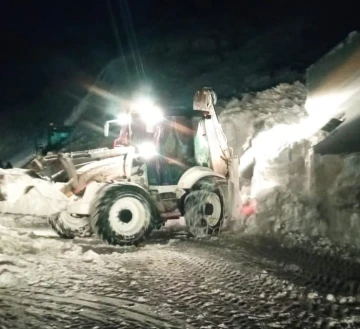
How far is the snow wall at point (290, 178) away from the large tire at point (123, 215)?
246 cm

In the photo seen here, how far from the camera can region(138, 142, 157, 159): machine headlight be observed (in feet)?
35.4

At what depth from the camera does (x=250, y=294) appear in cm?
655

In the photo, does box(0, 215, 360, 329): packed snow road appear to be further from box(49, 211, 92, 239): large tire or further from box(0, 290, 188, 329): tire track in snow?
box(49, 211, 92, 239): large tire

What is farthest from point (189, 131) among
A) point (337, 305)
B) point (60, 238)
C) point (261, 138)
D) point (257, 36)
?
point (257, 36)

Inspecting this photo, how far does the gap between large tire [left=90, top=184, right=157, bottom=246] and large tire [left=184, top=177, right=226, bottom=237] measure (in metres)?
1.18

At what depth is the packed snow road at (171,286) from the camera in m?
5.57

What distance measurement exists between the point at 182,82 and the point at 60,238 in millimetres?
18125

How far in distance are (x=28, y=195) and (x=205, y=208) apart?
3617 millimetres

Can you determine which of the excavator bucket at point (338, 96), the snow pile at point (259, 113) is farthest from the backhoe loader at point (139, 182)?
the snow pile at point (259, 113)

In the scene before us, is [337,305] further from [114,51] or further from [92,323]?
[114,51]

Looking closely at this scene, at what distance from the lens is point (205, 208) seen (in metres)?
11.1

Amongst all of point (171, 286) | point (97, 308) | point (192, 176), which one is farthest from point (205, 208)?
point (97, 308)

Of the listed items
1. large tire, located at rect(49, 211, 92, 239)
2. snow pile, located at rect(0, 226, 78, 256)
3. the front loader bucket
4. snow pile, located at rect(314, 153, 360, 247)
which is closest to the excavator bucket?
snow pile, located at rect(314, 153, 360, 247)

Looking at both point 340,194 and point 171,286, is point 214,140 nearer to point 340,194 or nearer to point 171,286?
point 340,194
